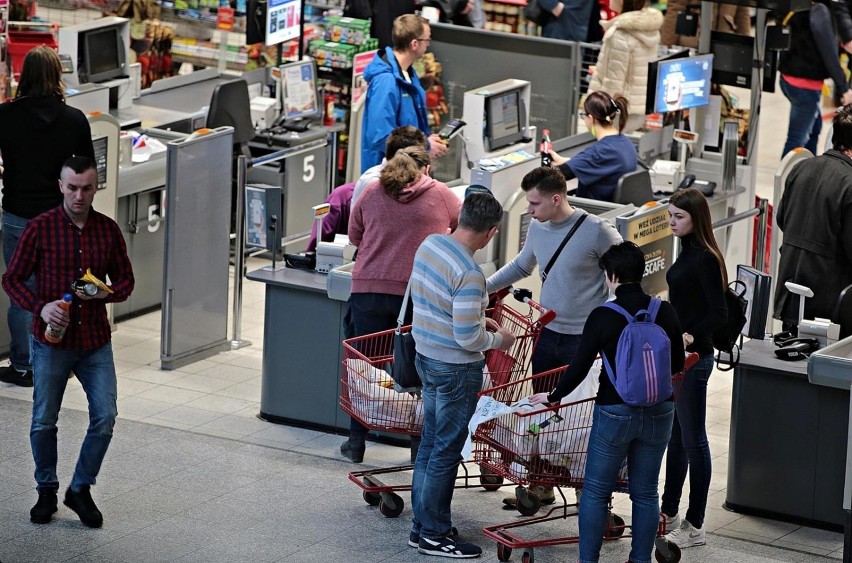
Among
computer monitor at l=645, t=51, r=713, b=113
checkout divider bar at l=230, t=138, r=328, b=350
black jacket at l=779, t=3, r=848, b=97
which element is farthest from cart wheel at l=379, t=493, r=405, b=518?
black jacket at l=779, t=3, r=848, b=97

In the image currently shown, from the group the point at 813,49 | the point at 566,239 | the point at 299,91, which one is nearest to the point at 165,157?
the point at 299,91

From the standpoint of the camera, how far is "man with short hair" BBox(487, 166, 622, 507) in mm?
6594

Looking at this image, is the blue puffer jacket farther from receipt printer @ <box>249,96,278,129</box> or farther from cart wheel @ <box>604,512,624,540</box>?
cart wheel @ <box>604,512,624,540</box>

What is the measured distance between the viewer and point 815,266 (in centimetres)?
766

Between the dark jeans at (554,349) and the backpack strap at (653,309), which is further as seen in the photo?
the dark jeans at (554,349)

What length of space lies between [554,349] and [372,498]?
108 centimetres

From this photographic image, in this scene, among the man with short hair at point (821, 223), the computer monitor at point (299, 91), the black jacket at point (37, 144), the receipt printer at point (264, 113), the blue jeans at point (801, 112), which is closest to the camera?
the man with short hair at point (821, 223)

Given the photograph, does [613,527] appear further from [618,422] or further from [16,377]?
[16,377]

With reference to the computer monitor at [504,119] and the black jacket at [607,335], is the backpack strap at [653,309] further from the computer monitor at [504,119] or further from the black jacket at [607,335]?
the computer monitor at [504,119]

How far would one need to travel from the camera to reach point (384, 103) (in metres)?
9.67

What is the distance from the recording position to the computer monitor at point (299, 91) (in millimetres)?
11602

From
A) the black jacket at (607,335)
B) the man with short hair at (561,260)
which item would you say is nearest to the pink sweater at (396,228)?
the man with short hair at (561,260)

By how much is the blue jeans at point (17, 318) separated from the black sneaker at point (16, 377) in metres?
0.03

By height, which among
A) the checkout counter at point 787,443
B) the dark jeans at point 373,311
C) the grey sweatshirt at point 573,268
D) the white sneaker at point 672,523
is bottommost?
the white sneaker at point 672,523
